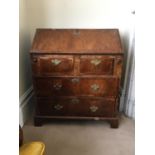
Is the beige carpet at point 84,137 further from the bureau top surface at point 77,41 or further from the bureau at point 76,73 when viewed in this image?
the bureau top surface at point 77,41

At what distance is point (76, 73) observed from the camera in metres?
1.97

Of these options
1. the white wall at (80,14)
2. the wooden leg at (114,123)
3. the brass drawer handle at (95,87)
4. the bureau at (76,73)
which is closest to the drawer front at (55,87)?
the bureau at (76,73)

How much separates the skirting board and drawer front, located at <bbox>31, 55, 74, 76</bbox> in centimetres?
41

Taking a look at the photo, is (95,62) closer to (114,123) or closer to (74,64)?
(74,64)

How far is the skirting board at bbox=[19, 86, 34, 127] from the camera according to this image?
215 cm

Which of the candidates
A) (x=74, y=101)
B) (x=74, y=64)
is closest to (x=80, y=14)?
(x=74, y=64)

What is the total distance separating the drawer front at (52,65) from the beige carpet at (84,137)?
0.58 m

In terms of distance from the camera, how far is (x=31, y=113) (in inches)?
95.3

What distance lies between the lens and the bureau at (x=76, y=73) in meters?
1.90

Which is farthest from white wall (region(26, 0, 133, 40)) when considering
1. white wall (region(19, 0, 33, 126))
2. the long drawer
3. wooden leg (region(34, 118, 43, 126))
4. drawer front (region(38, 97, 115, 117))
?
wooden leg (region(34, 118, 43, 126))
